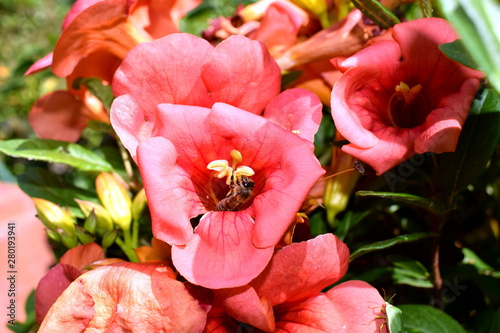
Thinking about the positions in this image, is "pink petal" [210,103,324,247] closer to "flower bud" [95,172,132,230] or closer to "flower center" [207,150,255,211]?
"flower center" [207,150,255,211]

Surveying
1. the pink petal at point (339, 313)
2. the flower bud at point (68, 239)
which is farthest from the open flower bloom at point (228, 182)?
the flower bud at point (68, 239)

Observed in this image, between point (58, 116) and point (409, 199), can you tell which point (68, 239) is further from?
point (409, 199)

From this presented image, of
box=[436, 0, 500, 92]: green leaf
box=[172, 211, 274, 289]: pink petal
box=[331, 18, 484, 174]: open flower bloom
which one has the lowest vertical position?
box=[172, 211, 274, 289]: pink petal

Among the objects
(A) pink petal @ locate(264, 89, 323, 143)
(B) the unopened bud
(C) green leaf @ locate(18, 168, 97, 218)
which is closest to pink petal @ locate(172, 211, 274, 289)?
(A) pink petal @ locate(264, 89, 323, 143)

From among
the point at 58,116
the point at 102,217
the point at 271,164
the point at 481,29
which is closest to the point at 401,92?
the point at 271,164

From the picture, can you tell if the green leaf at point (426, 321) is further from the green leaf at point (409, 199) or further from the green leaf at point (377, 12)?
the green leaf at point (377, 12)
